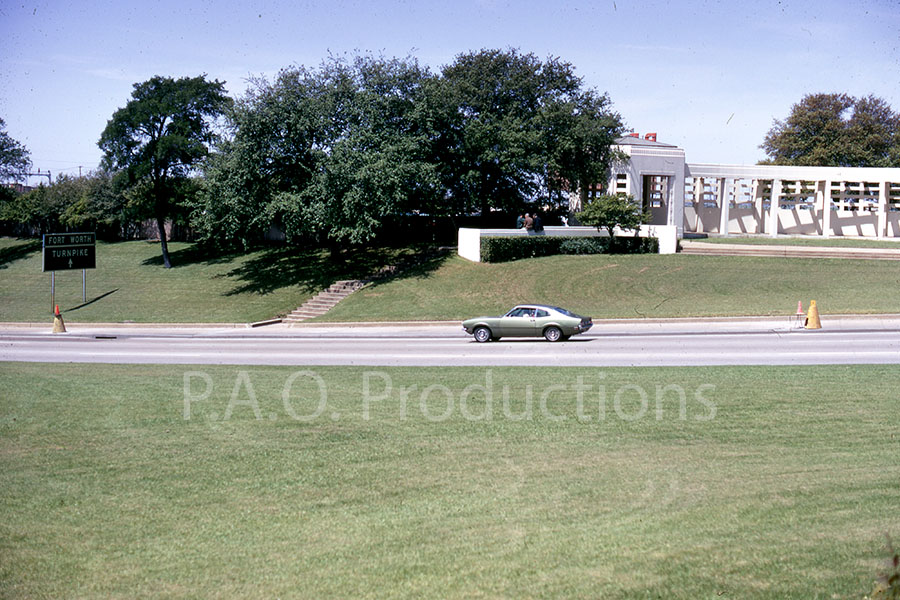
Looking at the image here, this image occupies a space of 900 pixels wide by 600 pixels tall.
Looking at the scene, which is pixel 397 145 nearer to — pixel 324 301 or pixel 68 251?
pixel 324 301

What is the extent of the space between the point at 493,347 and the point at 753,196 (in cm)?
3972

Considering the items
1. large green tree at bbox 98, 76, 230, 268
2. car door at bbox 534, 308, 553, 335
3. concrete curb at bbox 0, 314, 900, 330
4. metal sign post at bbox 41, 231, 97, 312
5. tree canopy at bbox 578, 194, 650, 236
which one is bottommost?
concrete curb at bbox 0, 314, 900, 330

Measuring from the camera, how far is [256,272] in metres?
46.9

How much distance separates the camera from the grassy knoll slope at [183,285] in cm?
3941

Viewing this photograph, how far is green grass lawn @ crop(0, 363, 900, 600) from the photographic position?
7.06 metres

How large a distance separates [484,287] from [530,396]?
2369 cm

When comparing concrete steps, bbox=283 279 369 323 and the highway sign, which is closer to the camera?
concrete steps, bbox=283 279 369 323

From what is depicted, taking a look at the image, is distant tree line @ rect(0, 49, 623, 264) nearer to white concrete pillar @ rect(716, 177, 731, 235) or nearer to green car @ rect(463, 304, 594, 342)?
white concrete pillar @ rect(716, 177, 731, 235)

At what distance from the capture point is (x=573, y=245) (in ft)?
143

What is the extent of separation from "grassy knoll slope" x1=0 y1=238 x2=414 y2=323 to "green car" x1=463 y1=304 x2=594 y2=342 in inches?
610

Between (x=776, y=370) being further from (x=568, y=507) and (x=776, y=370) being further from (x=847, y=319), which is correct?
(x=847, y=319)
